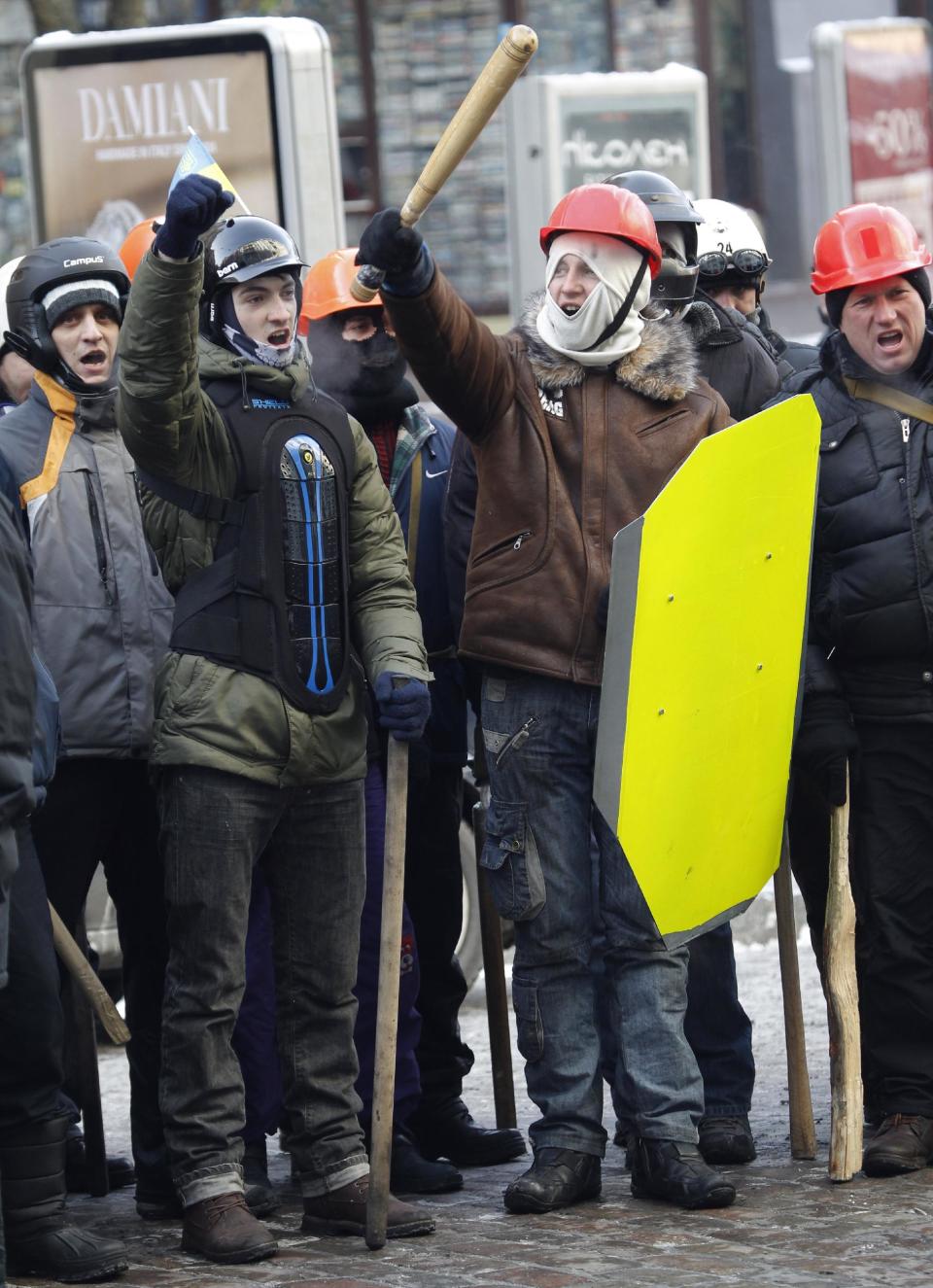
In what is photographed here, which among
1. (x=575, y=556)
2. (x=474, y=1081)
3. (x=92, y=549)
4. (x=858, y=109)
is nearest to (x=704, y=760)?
(x=575, y=556)

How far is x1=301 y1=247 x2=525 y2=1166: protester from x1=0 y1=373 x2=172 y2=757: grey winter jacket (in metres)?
0.72

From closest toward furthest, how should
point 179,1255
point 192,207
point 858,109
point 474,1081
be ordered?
point 192,207
point 179,1255
point 474,1081
point 858,109

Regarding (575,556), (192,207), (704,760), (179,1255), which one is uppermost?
(192,207)

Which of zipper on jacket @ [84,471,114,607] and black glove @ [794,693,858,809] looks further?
black glove @ [794,693,858,809]

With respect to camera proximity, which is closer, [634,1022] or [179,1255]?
[179,1255]

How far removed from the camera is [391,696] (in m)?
5.24

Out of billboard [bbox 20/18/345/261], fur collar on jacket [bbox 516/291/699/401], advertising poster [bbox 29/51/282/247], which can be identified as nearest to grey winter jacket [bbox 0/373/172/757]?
fur collar on jacket [bbox 516/291/699/401]

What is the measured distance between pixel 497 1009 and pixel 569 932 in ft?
2.98

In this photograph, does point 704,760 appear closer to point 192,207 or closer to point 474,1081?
point 192,207

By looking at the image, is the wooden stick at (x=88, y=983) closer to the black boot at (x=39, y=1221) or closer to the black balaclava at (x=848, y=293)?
the black boot at (x=39, y=1221)

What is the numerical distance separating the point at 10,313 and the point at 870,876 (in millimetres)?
2299

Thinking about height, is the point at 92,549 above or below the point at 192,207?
below

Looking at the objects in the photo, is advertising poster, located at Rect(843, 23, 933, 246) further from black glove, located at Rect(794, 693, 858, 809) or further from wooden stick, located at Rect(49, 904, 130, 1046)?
wooden stick, located at Rect(49, 904, 130, 1046)

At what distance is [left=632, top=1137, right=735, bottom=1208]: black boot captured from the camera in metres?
5.43
